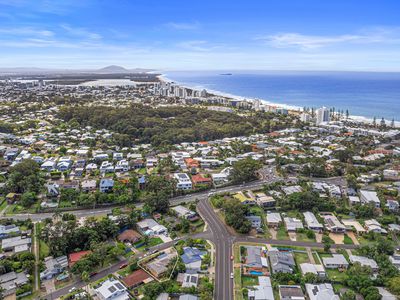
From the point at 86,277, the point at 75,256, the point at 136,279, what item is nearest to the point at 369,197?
the point at 136,279

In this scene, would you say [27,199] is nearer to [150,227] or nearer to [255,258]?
[150,227]

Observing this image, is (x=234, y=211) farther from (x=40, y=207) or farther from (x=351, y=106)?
(x=351, y=106)

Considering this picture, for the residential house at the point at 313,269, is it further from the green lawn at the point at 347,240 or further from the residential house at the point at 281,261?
the green lawn at the point at 347,240

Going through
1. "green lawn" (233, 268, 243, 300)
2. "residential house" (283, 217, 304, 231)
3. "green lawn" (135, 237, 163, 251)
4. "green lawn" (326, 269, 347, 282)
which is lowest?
"green lawn" (233, 268, 243, 300)

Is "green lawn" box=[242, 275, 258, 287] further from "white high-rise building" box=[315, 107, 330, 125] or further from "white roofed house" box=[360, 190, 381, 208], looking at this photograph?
"white high-rise building" box=[315, 107, 330, 125]

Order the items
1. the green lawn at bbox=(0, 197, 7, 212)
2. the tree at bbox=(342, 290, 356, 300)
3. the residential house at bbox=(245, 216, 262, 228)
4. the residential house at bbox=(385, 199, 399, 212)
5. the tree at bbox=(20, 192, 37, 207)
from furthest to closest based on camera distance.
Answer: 1. the green lawn at bbox=(0, 197, 7, 212)
2. the tree at bbox=(20, 192, 37, 207)
3. the residential house at bbox=(385, 199, 399, 212)
4. the residential house at bbox=(245, 216, 262, 228)
5. the tree at bbox=(342, 290, 356, 300)

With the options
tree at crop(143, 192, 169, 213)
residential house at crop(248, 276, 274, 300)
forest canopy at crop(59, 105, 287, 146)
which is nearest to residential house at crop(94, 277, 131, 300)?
residential house at crop(248, 276, 274, 300)

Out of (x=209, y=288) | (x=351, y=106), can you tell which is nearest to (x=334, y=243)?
(x=209, y=288)
